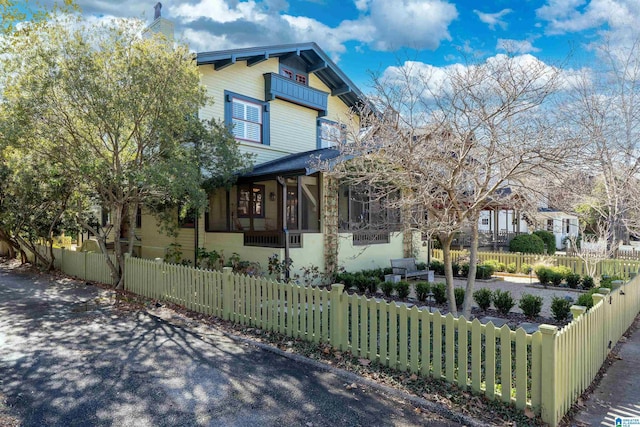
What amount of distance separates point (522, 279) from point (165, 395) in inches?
553

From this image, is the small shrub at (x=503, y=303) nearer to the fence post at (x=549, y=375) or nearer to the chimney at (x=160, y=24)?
the fence post at (x=549, y=375)

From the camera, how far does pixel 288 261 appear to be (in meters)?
11.8

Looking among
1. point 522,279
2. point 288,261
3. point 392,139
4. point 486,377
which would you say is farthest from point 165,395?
point 522,279

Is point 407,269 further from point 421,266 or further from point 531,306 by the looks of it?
point 531,306

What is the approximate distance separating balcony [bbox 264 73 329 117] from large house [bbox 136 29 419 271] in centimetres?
4

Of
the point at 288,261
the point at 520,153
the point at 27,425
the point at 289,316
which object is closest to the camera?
the point at 27,425

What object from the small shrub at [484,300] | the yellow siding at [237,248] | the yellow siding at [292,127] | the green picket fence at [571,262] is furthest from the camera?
the yellow siding at [292,127]

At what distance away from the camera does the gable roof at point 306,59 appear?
14039mm

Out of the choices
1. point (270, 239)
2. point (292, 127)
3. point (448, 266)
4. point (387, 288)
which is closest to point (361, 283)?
point (387, 288)

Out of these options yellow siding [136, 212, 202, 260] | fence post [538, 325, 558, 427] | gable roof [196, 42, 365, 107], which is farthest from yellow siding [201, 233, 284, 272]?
fence post [538, 325, 558, 427]

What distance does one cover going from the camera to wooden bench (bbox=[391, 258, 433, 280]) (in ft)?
45.0

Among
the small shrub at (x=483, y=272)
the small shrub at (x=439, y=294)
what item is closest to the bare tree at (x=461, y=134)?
the small shrub at (x=439, y=294)

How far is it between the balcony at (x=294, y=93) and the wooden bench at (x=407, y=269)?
786 centimetres

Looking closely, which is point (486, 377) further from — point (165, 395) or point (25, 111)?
point (25, 111)
